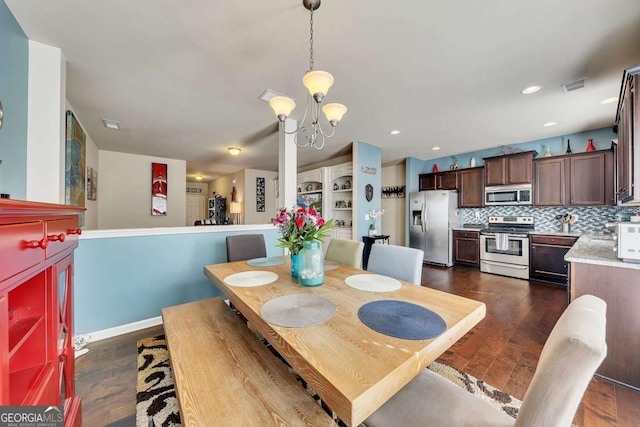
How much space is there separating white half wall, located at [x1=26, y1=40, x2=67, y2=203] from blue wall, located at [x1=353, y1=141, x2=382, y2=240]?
3622mm

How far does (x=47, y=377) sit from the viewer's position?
2.72 ft

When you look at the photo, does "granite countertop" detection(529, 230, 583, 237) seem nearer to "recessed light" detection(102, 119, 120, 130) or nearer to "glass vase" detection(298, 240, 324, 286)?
"glass vase" detection(298, 240, 324, 286)

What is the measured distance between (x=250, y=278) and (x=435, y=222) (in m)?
4.60

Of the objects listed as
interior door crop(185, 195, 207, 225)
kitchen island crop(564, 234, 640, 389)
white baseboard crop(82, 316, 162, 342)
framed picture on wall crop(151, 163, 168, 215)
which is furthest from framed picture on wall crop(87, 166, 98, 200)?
kitchen island crop(564, 234, 640, 389)

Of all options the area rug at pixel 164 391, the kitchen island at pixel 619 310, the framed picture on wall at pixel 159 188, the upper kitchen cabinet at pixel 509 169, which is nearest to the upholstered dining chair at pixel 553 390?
the area rug at pixel 164 391

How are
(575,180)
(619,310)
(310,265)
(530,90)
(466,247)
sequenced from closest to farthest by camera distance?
(310,265)
(619,310)
(530,90)
(575,180)
(466,247)

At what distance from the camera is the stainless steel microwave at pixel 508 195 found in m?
4.25

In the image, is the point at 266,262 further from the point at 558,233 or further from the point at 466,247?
the point at 558,233

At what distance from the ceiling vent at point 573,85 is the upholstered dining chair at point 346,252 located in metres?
2.63

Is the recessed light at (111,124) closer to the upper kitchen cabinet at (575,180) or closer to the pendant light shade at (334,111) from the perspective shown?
the pendant light shade at (334,111)

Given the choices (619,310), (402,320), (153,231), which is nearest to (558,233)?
(619,310)

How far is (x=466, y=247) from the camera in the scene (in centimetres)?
491

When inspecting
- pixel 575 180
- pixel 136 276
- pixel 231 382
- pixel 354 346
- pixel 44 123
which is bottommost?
pixel 231 382

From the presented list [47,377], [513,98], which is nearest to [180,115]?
[47,377]
